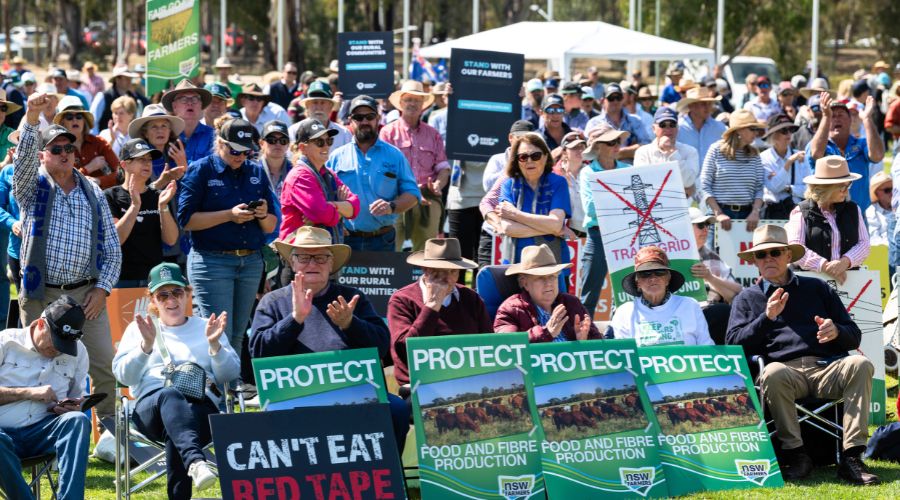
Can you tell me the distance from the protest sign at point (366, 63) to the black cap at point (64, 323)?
8712mm

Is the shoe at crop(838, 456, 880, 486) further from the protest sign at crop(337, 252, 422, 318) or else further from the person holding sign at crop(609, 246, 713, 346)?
the protest sign at crop(337, 252, 422, 318)

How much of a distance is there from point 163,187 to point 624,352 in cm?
339

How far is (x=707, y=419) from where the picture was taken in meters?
7.39

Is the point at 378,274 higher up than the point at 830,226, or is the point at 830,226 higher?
the point at 830,226

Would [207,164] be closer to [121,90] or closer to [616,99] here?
[616,99]

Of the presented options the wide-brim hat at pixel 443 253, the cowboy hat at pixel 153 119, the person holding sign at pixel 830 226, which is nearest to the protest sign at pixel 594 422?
the wide-brim hat at pixel 443 253

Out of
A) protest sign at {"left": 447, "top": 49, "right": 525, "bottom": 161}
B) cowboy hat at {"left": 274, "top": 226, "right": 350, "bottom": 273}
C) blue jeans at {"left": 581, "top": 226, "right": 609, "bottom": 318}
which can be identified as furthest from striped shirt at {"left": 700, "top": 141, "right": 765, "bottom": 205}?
A: cowboy hat at {"left": 274, "top": 226, "right": 350, "bottom": 273}

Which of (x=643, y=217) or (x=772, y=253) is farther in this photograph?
(x=643, y=217)

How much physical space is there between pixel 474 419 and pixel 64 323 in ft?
7.13

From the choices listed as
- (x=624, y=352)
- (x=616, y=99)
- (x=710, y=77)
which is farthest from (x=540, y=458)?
(x=710, y=77)

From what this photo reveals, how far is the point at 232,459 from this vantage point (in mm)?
6254

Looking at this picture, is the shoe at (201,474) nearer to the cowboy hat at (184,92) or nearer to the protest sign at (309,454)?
the protest sign at (309,454)

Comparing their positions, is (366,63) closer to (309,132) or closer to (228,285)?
(309,132)

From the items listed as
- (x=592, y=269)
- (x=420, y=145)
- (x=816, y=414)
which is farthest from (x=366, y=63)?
(x=816, y=414)
